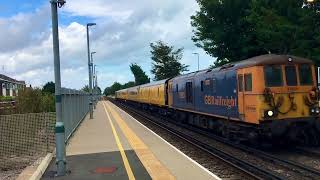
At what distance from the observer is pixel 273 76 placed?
16797 millimetres

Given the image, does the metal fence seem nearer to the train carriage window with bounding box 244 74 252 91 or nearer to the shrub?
the train carriage window with bounding box 244 74 252 91

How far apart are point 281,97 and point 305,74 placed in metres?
1.35

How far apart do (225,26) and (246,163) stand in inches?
1114

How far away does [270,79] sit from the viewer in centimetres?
1673

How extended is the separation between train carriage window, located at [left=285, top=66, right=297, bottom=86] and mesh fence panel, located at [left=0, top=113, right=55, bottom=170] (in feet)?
26.2

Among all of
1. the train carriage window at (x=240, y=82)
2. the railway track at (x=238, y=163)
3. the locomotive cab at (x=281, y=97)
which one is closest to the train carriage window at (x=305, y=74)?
the locomotive cab at (x=281, y=97)

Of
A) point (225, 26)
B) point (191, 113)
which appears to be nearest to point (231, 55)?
point (225, 26)

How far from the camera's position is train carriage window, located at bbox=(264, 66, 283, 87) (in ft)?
54.8

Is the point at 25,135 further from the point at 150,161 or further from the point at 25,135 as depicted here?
the point at 150,161

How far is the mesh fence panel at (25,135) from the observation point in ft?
62.0

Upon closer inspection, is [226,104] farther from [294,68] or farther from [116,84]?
[116,84]

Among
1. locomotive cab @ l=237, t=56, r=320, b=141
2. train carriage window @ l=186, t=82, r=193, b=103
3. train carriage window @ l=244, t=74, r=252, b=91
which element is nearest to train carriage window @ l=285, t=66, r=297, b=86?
locomotive cab @ l=237, t=56, r=320, b=141

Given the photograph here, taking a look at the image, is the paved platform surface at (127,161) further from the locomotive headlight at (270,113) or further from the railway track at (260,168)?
the locomotive headlight at (270,113)

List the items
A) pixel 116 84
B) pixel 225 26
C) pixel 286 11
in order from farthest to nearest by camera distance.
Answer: pixel 116 84, pixel 225 26, pixel 286 11
